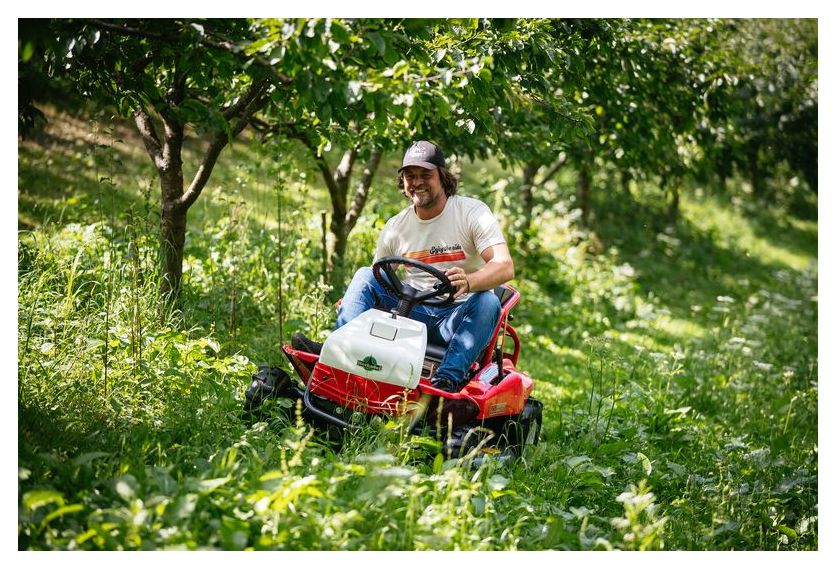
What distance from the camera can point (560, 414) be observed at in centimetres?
506

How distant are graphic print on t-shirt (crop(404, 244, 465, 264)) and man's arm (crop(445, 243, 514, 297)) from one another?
215 mm

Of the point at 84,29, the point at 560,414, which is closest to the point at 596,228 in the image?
the point at 560,414

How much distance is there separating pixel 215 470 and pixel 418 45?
2135 millimetres

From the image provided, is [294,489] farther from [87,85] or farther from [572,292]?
[572,292]

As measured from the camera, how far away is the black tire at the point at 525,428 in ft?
14.0

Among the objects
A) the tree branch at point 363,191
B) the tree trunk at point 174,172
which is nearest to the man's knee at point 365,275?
the tree trunk at point 174,172

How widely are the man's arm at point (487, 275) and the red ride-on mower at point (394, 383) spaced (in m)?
0.05

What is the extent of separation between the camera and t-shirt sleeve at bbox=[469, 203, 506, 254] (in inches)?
166

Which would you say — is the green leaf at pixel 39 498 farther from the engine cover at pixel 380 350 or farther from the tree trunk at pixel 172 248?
the tree trunk at pixel 172 248

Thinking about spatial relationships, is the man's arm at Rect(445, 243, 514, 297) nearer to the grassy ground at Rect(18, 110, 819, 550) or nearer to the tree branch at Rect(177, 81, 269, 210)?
the grassy ground at Rect(18, 110, 819, 550)

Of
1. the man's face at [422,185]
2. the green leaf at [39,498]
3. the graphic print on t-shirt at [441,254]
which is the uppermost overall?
the man's face at [422,185]

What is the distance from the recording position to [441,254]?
4332 mm

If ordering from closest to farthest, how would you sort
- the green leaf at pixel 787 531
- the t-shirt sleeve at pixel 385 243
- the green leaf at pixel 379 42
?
the green leaf at pixel 379 42
the green leaf at pixel 787 531
the t-shirt sleeve at pixel 385 243

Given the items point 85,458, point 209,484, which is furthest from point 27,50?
point 209,484
